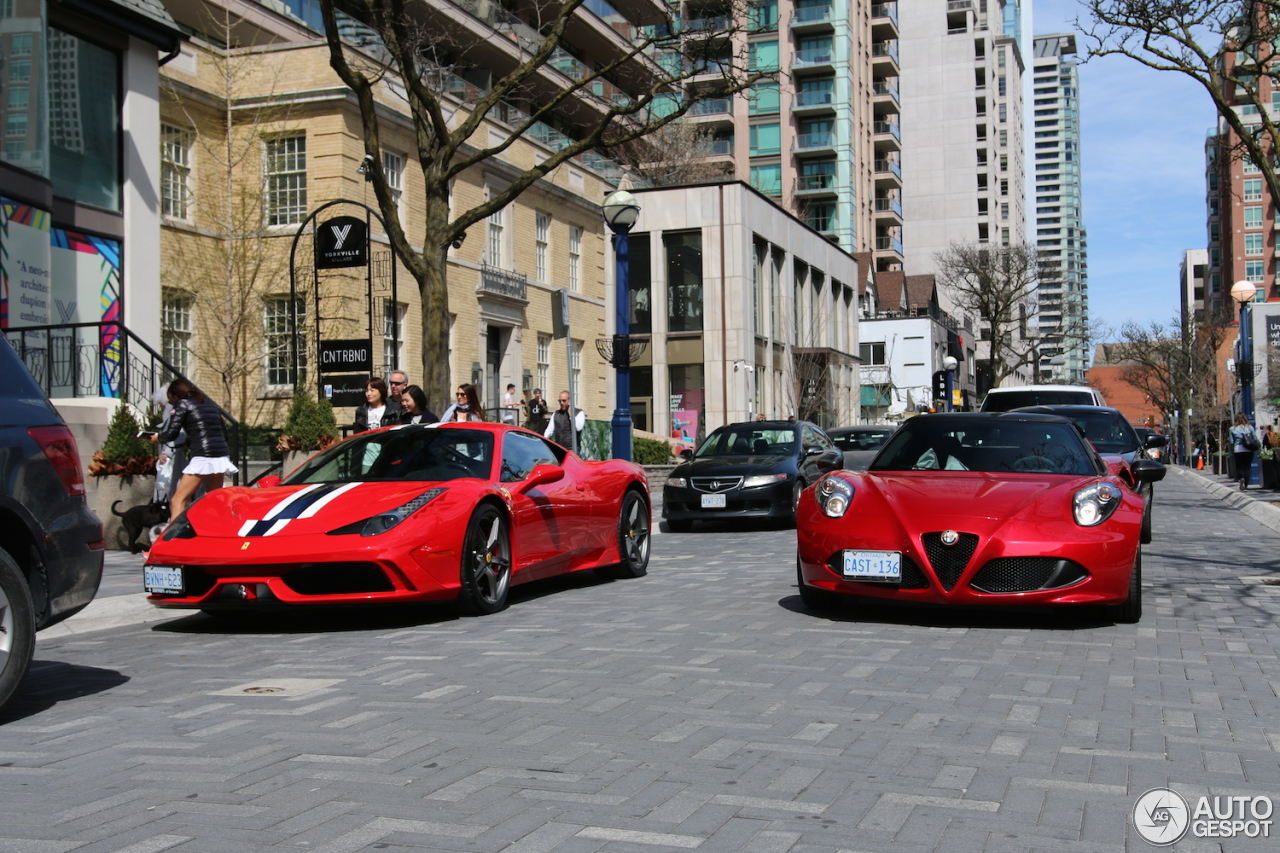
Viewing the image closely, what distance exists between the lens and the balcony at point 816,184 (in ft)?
247

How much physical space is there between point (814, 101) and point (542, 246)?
142 ft

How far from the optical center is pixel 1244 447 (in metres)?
28.7

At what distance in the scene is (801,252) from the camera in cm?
5791

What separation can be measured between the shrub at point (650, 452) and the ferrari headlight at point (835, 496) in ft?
86.8

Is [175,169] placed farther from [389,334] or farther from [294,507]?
[294,507]

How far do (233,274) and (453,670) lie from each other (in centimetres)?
2090

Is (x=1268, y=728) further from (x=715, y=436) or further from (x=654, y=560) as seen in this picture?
(x=715, y=436)

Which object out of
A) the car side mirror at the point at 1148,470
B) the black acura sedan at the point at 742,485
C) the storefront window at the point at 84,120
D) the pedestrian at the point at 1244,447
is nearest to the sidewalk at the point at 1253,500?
the pedestrian at the point at 1244,447

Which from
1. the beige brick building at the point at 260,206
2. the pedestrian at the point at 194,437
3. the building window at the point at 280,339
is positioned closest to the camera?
the pedestrian at the point at 194,437

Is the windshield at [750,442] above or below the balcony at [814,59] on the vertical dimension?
below

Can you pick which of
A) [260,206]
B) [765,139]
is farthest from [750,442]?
[765,139]

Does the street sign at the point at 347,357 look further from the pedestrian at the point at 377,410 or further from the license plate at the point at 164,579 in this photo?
the license plate at the point at 164,579

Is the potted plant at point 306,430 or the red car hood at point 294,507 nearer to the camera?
the red car hood at point 294,507

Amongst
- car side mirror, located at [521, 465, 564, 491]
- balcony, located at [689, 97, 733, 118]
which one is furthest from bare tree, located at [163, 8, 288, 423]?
balcony, located at [689, 97, 733, 118]
